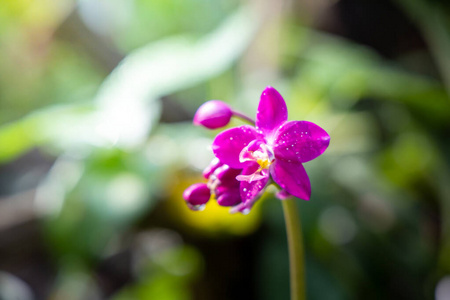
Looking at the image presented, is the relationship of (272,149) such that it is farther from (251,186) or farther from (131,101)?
(131,101)

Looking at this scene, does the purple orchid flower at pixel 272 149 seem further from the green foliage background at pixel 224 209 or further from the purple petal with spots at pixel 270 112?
the green foliage background at pixel 224 209

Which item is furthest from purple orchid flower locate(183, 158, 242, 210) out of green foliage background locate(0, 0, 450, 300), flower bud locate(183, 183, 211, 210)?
green foliage background locate(0, 0, 450, 300)

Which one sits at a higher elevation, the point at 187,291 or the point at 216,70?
the point at 216,70

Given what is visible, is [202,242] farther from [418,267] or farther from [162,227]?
[418,267]

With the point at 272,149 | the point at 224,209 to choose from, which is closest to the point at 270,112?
the point at 272,149

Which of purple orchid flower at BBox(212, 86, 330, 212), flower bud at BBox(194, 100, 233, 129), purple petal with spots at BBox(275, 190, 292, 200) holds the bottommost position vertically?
purple petal with spots at BBox(275, 190, 292, 200)

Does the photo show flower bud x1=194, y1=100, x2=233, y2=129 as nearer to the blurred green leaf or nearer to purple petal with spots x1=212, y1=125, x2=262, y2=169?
purple petal with spots x1=212, y1=125, x2=262, y2=169

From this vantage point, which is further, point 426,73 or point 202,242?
point 426,73

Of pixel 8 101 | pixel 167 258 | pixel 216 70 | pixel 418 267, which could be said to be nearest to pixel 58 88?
pixel 8 101
